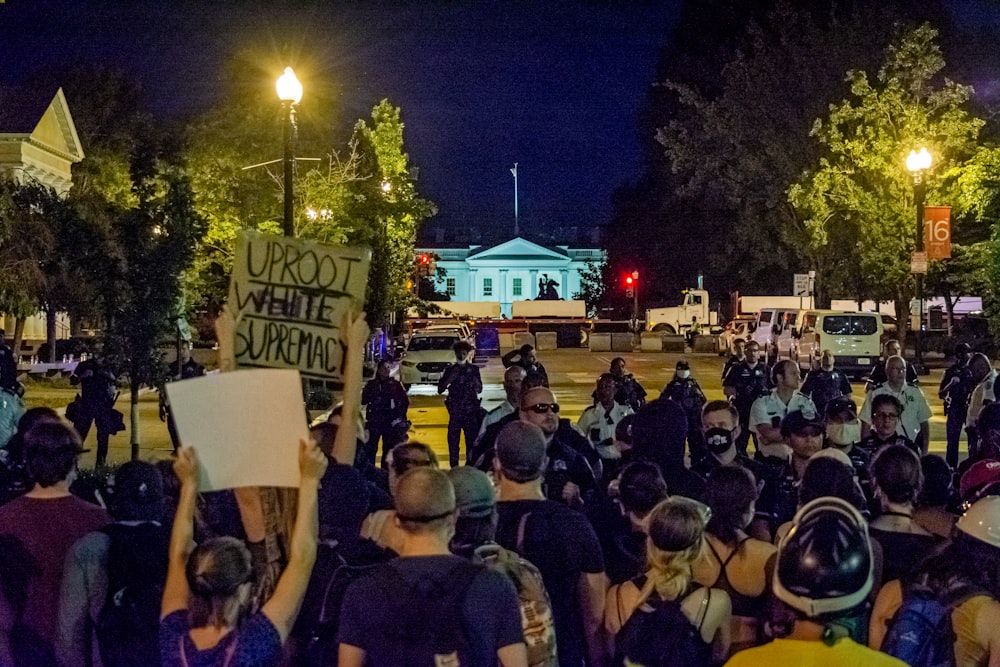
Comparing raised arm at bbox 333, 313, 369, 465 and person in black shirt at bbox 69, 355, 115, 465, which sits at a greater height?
raised arm at bbox 333, 313, 369, 465

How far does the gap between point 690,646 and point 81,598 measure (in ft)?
6.86

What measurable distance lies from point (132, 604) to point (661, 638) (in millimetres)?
1858

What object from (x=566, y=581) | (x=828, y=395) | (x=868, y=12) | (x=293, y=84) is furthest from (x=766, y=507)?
(x=868, y=12)

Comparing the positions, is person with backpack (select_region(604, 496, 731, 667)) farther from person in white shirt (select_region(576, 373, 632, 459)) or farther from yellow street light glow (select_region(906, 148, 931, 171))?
yellow street light glow (select_region(906, 148, 931, 171))

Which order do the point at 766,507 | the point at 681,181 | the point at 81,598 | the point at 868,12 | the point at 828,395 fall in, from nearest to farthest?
the point at 81,598 < the point at 766,507 < the point at 828,395 < the point at 868,12 < the point at 681,181

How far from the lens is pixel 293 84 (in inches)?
507

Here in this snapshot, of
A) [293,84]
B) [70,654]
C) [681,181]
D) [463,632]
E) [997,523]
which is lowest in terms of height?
[70,654]

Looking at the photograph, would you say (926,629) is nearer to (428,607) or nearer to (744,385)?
(428,607)

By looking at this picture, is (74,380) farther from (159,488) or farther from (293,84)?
(159,488)

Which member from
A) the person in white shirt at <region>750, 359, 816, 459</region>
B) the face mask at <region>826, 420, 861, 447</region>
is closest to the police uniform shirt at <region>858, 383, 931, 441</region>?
the person in white shirt at <region>750, 359, 816, 459</region>

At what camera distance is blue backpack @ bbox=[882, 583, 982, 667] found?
3.36 metres

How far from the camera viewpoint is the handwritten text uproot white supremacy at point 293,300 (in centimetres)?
404

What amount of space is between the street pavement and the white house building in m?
79.5

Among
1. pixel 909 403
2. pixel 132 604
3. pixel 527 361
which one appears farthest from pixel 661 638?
pixel 527 361
